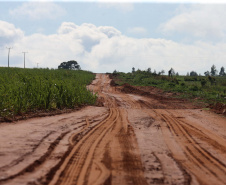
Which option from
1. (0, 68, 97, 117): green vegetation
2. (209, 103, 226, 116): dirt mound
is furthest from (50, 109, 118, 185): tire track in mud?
(209, 103, 226, 116): dirt mound

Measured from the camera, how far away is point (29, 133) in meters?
5.77

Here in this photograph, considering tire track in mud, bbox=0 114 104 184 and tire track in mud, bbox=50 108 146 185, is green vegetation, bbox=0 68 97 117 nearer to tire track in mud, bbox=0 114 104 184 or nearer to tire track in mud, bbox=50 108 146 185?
tire track in mud, bbox=0 114 104 184


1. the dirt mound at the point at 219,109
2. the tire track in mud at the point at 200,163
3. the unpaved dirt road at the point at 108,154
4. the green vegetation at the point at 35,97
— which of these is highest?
the green vegetation at the point at 35,97

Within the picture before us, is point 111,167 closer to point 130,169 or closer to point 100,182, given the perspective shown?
point 130,169

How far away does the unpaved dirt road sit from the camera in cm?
352

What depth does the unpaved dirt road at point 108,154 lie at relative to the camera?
3516 mm

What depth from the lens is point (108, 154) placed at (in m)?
4.59

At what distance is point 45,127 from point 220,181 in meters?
4.42

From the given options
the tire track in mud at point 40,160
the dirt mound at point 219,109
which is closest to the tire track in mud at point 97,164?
the tire track in mud at point 40,160

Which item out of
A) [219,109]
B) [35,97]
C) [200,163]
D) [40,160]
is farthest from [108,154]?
[219,109]

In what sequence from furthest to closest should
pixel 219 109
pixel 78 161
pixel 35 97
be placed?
pixel 219 109
pixel 35 97
pixel 78 161

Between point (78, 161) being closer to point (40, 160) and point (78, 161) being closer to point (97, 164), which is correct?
point (97, 164)

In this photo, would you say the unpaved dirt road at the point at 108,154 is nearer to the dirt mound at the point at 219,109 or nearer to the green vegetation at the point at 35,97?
the green vegetation at the point at 35,97

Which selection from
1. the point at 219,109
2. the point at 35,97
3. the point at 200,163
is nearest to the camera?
the point at 200,163
